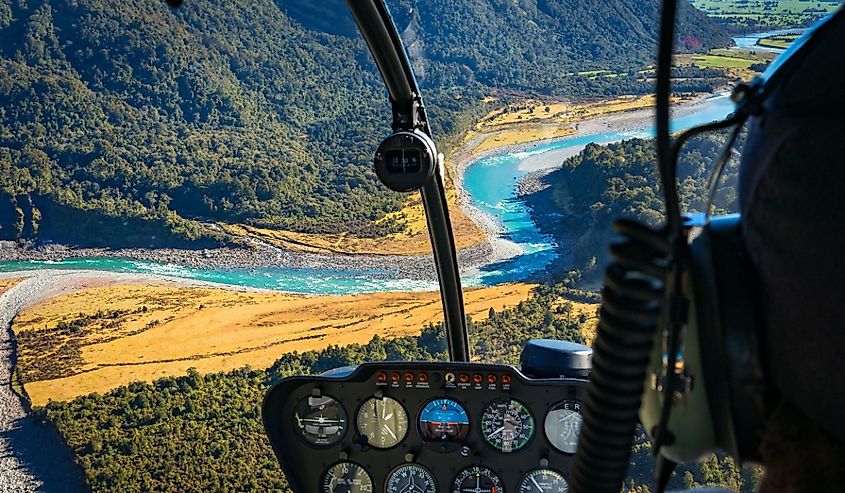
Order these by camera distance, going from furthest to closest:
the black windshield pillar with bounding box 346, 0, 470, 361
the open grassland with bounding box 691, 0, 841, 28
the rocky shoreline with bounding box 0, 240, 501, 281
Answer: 1. the rocky shoreline with bounding box 0, 240, 501, 281
2. the open grassland with bounding box 691, 0, 841, 28
3. the black windshield pillar with bounding box 346, 0, 470, 361

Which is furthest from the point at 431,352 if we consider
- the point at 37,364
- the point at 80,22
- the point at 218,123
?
the point at 80,22

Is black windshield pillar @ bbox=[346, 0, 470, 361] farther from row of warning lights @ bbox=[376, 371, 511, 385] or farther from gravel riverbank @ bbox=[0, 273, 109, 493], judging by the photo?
gravel riverbank @ bbox=[0, 273, 109, 493]

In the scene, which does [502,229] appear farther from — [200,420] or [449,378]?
[449,378]

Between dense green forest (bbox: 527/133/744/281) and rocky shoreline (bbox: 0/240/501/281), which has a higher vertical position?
dense green forest (bbox: 527/133/744/281)

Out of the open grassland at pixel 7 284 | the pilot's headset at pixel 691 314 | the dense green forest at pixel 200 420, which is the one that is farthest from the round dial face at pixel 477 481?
the open grassland at pixel 7 284

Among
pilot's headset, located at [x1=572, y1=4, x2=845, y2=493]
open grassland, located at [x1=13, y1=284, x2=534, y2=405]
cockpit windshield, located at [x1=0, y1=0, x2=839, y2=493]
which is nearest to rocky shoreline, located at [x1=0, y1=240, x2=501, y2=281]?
cockpit windshield, located at [x1=0, y1=0, x2=839, y2=493]

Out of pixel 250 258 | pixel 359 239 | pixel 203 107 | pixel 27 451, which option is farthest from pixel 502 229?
pixel 203 107

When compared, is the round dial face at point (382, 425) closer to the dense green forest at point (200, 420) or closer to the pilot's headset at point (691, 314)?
the dense green forest at point (200, 420)
